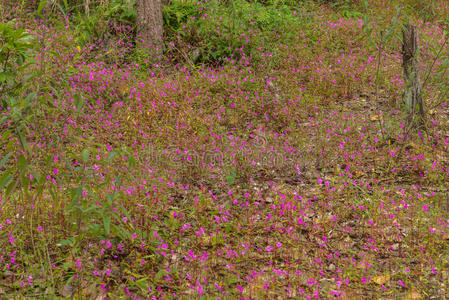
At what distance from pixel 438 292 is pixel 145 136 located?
Answer: 13.9 feet

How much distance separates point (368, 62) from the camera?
8164 mm

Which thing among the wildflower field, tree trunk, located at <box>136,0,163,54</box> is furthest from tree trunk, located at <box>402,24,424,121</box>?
tree trunk, located at <box>136,0,163,54</box>

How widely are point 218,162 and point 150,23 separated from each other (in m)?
4.26

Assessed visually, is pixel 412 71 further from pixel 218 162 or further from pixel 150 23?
pixel 150 23

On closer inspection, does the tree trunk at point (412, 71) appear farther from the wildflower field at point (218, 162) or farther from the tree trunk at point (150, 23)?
the tree trunk at point (150, 23)

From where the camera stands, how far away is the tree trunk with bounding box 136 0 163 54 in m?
8.20

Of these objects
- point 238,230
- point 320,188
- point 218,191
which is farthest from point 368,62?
point 238,230

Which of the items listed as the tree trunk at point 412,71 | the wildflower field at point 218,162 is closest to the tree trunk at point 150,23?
the wildflower field at point 218,162

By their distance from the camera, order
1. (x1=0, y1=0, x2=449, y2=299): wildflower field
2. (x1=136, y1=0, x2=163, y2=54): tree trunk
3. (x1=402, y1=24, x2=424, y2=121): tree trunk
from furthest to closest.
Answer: (x1=136, y1=0, x2=163, y2=54): tree trunk → (x1=402, y1=24, x2=424, y2=121): tree trunk → (x1=0, y1=0, x2=449, y2=299): wildflower field

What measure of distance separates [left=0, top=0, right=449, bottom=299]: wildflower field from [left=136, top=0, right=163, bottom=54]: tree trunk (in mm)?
260

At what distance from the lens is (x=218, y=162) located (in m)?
5.50

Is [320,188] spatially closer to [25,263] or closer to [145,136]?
[145,136]

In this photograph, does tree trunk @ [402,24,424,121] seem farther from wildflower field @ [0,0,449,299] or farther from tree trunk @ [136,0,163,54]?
tree trunk @ [136,0,163,54]

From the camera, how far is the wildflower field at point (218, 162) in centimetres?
345
